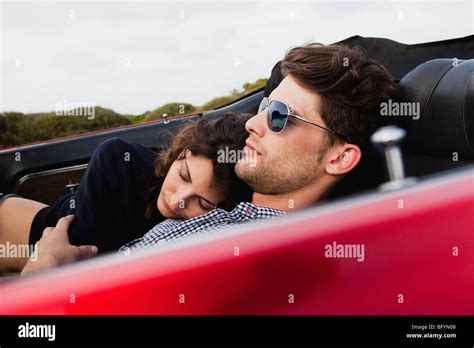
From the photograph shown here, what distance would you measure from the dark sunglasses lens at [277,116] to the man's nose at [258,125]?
0.03 metres

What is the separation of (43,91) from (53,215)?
0.41 m

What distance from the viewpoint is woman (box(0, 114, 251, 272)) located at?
2.23 m

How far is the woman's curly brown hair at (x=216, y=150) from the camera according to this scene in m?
2.25

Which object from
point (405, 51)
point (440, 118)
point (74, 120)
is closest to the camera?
point (440, 118)

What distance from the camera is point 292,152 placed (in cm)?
216

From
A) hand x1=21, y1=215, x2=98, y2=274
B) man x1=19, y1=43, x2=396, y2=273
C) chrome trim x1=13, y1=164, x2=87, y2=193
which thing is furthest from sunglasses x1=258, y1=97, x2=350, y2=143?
chrome trim x1=13, y1=164, x2=87, y2=193

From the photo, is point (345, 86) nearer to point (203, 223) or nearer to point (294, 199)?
point (294, 199)

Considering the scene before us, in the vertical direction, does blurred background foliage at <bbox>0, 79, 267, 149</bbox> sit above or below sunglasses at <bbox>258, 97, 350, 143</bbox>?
above

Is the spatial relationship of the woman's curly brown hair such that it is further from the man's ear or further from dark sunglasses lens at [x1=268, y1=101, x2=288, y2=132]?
the man's ear

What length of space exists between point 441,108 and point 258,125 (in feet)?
1.78

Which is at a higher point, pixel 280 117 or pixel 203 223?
pixel 280 117

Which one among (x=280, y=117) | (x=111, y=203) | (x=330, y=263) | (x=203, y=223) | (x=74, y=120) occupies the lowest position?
(x=330, y=263)

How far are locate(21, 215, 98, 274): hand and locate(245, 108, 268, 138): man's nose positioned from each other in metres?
0.60

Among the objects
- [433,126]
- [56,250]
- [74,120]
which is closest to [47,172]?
[74,120]
